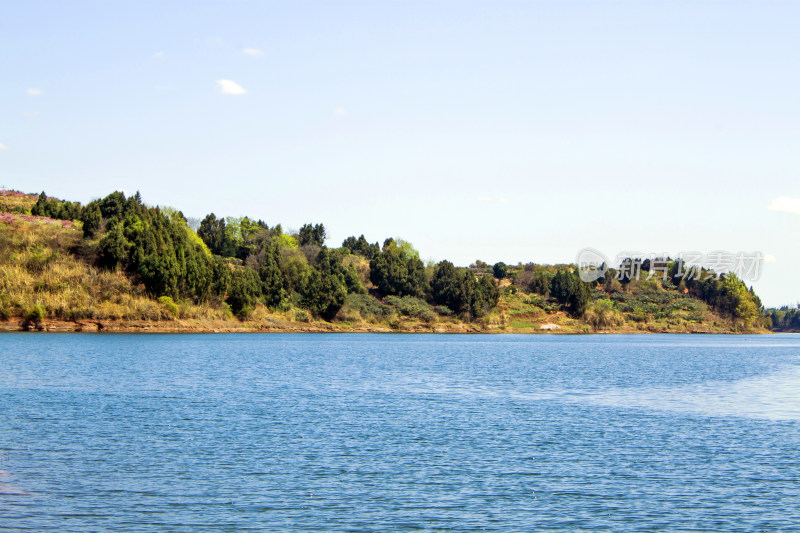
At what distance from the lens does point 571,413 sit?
34031 millimetres

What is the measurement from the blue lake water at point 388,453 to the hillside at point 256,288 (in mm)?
52502

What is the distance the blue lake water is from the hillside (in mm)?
52502

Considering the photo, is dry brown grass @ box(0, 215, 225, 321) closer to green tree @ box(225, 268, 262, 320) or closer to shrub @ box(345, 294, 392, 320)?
green tree @ box(225, 268, 262, 320)

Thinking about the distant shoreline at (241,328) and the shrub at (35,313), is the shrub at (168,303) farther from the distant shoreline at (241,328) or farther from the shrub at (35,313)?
the shrub at (35,313)

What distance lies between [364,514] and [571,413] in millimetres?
18908

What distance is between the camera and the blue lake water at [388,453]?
1736 centimetres

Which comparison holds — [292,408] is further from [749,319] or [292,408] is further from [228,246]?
[749,319]

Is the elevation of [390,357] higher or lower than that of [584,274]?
lower

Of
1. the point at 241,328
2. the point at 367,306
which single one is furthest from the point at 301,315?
the point at 367,306

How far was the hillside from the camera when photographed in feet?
327

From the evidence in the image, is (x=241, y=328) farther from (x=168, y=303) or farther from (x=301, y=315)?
(x=168, y=303)

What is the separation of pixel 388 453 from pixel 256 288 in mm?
97224

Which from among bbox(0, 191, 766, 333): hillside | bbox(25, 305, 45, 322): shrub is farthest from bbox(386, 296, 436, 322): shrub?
bbox(25, 305, 45, 322): shrub

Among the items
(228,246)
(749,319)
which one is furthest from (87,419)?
(749,319)
